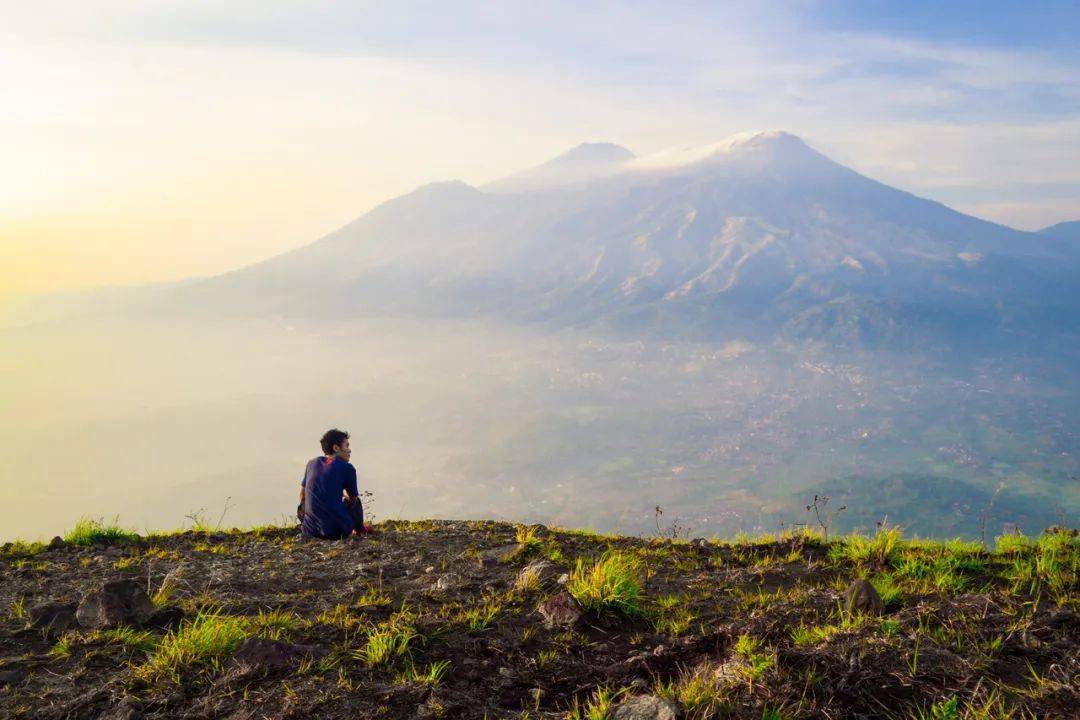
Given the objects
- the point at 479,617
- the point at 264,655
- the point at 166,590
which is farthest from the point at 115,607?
the point at 479,617

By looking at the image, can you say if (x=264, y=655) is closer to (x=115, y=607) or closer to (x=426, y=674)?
(x=426, y=674)

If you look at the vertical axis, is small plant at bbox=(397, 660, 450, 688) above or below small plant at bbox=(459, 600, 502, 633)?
above

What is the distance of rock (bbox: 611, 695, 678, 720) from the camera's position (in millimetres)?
3672

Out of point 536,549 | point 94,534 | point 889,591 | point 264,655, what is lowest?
point 536,549

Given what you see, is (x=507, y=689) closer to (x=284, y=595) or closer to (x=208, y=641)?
(x=208, y=641)

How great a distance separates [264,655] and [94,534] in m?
6.43

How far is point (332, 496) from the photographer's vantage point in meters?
9.34

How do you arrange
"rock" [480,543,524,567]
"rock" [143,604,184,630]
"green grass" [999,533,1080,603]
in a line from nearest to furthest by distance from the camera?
"rock" [143,604,184,630], "green grass" [999,533,1080,603], "rock" [480,543,524,567]

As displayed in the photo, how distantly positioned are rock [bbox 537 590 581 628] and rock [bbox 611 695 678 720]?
1373 millimetres

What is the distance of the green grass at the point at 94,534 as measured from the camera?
29.7 feet

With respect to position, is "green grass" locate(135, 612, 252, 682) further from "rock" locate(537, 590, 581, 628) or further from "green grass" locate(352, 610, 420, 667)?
"rock" locate(537, 590, 581, 628)

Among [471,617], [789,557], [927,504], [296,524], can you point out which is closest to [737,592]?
[789,557]

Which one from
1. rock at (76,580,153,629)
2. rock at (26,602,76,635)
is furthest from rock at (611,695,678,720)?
rock at (26,602,76,635)

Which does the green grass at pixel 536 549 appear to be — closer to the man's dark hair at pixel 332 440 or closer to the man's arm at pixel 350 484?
the man's arm at pixel 350 484
